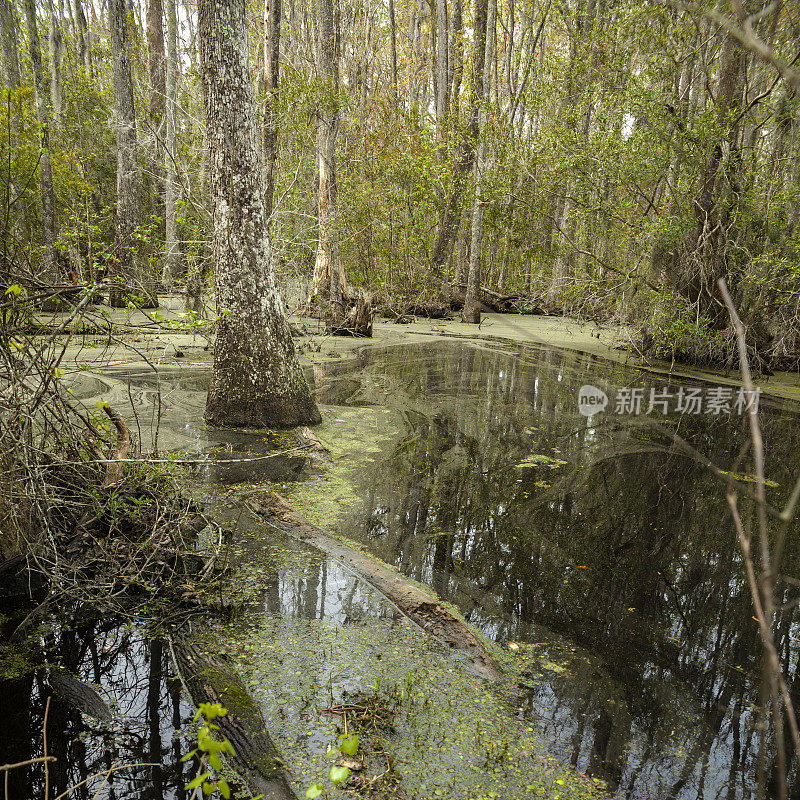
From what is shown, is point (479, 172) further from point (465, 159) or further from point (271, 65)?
point (271, 65)

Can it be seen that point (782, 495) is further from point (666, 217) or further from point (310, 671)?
point (666, 217)

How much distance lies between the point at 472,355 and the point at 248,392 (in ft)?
24.2

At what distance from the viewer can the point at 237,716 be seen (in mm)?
2500

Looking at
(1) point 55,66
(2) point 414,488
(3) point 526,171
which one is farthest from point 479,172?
(1) point 55,66

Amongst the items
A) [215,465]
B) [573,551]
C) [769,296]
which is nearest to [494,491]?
[573,551]

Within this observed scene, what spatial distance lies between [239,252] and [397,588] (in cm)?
374

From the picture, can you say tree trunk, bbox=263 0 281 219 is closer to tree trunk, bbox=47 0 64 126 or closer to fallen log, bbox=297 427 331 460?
tree trunk, bbox=47 0 64 126

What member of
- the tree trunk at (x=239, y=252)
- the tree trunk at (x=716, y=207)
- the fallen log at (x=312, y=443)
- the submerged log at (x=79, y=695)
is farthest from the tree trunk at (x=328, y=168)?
the submerged log at (x=79, y=695)

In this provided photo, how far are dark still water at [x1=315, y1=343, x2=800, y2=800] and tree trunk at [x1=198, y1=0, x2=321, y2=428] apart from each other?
150cm

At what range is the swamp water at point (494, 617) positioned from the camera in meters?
2.47

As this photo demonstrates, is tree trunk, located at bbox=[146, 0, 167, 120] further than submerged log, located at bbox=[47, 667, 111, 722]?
Yes

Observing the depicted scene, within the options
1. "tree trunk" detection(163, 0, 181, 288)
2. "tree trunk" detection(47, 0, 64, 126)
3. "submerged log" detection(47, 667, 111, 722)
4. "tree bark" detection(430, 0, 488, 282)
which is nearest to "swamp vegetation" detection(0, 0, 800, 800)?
"submerged log" detection(47, 667, 111, 722)

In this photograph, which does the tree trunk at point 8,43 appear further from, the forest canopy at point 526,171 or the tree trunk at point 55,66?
the tree trunk at point 55,66

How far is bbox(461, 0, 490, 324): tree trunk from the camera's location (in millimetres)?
15055
